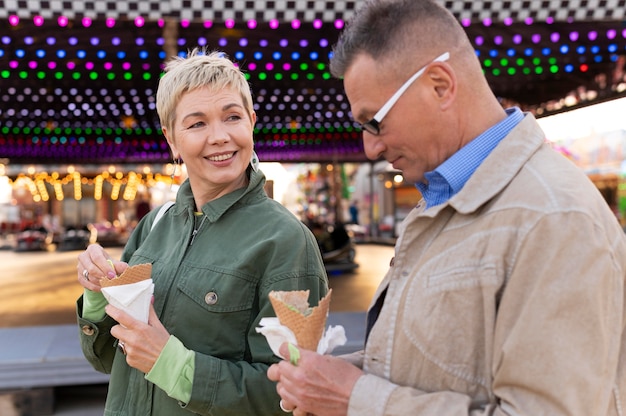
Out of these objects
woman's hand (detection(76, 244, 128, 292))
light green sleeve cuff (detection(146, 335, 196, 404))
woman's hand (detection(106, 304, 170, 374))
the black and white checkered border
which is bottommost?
light green sleeve cuff (detection(146, 335, 196, 404))

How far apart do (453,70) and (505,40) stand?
527 centimetres

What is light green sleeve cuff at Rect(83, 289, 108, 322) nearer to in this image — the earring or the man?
the earring

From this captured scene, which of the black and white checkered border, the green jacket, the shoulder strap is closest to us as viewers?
the green jacket

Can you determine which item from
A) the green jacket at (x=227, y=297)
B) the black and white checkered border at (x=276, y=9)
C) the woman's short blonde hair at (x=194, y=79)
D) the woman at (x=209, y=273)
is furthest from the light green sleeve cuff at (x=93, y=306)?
the black and white checkered border at (x=276, y=9)

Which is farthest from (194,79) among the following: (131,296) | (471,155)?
(471,155)

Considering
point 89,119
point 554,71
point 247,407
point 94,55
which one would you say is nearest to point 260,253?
point 247,407

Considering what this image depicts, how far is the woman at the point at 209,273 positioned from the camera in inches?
57.0

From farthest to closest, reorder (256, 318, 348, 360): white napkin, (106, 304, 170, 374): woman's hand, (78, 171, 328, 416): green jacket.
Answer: (78, 171, 328, 416): green jacket → (106, 304, 170, 374): woman's hand → (256, 318, 348, 360): white napkin

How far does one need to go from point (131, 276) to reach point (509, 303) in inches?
36.0

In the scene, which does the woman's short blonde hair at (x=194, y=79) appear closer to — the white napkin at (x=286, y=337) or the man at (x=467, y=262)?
the man at (x=467, y=262)

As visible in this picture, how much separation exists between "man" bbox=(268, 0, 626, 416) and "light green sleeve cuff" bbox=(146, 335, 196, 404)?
411 mm

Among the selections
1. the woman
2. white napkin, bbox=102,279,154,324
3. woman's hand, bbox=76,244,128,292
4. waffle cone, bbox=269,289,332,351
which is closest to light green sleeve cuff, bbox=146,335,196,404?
the woman

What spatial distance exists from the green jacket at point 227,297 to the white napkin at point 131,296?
0.19 m

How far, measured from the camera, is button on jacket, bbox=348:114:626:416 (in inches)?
33.4
